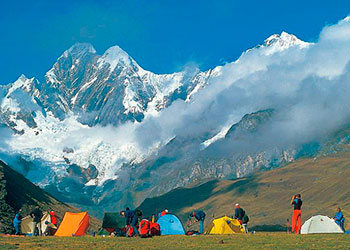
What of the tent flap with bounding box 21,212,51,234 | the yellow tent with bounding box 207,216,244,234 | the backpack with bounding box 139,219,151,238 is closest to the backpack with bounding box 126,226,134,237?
the backpack with bounding box 139,219,151,238

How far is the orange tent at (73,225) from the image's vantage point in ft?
178

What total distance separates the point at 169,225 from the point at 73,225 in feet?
32.0

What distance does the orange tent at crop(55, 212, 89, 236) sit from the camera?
54406 millimetres

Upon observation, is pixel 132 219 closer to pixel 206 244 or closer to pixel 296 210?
pixel 206 244

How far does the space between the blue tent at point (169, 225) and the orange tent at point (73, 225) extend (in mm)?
7819

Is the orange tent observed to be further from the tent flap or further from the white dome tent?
the white dome tent

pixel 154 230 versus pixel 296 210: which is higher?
pixel 296 210

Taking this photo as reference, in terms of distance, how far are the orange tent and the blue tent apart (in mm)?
7819

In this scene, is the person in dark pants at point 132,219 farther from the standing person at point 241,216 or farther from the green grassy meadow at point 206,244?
the standing person at point 241,216

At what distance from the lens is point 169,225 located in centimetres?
5519

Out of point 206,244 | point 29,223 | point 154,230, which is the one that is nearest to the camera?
point 206,244

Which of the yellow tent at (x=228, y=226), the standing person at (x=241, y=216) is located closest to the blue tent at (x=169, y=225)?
the yellow tent at (x=228, y=226)

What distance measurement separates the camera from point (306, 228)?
5750cm

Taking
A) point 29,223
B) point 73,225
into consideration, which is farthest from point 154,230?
point 29,223
